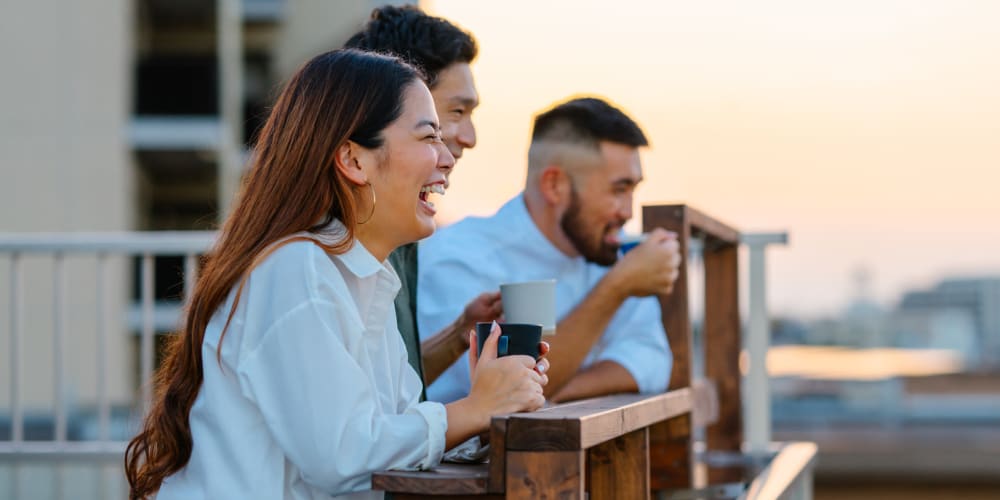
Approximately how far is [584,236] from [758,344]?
1.11 m

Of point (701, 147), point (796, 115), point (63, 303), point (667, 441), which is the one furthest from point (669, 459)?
point (796, 115)

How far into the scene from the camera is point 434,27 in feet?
7.39

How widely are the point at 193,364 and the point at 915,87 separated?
16.2m

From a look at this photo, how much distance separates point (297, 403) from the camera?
52.6 inches

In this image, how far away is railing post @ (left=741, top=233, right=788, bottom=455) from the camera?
3373 mm

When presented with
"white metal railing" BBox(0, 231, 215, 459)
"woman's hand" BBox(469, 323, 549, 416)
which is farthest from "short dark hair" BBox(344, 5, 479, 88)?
"white metal railing" BBox(0, 231, 215, 459)

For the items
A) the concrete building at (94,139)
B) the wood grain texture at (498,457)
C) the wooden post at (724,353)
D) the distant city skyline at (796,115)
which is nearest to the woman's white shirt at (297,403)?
the wood grain texture at (498,457)

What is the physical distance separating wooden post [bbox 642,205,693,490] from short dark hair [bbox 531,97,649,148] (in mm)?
200

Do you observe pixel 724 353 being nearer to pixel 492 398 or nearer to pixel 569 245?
pixel 569 245

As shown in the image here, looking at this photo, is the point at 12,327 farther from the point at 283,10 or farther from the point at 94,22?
the point at 283,10

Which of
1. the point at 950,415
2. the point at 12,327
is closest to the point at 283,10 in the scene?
the point at 950,415

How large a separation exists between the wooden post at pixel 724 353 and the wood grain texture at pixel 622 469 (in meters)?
1.16

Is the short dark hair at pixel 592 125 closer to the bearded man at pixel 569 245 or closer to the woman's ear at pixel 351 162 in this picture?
the bearded man at pixel 569 245

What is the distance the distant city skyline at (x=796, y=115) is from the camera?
13.2ft
